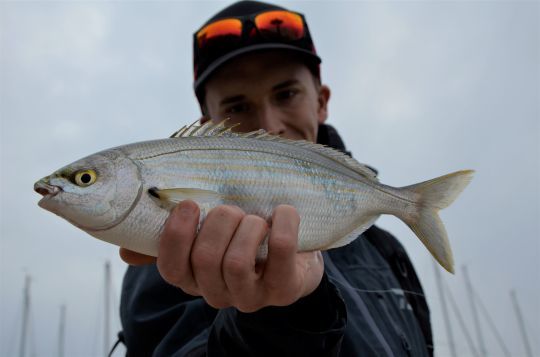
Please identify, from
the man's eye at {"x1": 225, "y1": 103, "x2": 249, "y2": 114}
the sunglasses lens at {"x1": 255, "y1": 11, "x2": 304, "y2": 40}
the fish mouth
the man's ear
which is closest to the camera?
the fish mouth

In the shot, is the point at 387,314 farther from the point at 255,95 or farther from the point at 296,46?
the point at 296,46

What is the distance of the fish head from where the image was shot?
6.07ft

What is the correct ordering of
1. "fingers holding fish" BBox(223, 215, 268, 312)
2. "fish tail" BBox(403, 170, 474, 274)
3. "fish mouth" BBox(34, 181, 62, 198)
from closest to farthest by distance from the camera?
"fingers holding fish" BBox(223, 215, 268, 312)
"fish mouth" BBox(34, 181, 62, 198)
"fish tail" BBox(403, 170, 474, 274)

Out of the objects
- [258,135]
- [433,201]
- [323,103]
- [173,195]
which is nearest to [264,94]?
[323,103]

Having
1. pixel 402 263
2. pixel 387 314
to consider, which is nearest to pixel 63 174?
pixel 387 314

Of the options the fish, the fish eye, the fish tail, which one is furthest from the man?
the fish tail

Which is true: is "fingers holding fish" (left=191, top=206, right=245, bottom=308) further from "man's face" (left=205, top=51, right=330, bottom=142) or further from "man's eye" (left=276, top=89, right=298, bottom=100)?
"man's eye" (left=276, top=89, right=298, bottom=100)

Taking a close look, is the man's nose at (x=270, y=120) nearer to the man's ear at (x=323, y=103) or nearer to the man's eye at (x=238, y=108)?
the man's eye at (x=238, y=108)

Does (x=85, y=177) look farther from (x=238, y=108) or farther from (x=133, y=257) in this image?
(x=238, y=108)

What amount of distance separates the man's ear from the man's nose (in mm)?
1137

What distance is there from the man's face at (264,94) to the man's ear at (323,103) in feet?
2.77

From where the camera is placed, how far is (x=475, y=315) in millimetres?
30344

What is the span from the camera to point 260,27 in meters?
3.88

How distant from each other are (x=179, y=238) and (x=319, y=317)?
2.64ft
